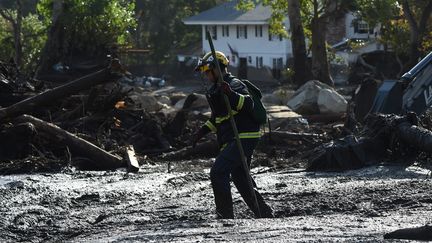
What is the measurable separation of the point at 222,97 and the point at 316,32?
1210 inches

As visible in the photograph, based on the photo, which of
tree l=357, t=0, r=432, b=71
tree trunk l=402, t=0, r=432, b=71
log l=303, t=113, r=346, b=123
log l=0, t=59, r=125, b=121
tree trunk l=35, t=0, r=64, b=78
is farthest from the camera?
tree l=357, t=0, r=432, b=71

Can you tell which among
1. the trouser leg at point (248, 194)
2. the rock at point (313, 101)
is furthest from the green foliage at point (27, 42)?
the trouser leg at point (248, 194)

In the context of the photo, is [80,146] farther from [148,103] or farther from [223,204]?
[148,103]

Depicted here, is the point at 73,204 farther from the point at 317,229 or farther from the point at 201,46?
the point at 201,46

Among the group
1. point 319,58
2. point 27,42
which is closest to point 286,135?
point 319,58

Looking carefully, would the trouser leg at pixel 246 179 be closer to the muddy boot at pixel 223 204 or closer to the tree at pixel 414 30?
the muddy boot at pixel 223 204

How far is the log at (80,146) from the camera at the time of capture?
55.4ft

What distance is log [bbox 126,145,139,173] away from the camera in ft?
54.5

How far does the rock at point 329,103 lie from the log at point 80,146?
36.9 ft

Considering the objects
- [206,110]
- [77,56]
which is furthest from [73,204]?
[77,56]

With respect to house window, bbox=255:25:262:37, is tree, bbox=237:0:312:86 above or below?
above

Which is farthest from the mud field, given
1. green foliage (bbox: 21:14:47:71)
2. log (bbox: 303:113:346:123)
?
green foliage (bbox: 21:14:47:71)

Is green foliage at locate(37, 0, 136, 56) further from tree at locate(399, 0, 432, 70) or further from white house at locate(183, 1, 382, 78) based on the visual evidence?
white house at locate(183, 1, 382, 78)

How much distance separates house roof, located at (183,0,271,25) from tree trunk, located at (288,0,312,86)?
1187 inches
